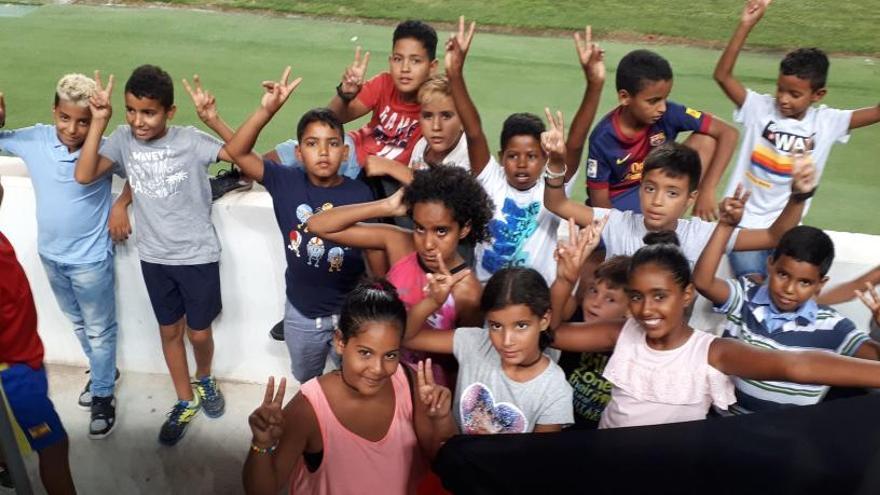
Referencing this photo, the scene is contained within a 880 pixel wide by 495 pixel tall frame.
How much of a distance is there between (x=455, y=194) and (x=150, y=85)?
1302 mm

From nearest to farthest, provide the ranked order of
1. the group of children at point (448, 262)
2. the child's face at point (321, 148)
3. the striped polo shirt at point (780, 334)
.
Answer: the group of children at point (448, 262) → the striped polo shirt at point (780, 334) → the child's face at point (321, 148)

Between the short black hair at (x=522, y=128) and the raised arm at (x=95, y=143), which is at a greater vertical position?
the short black hair at (x=522, y=128)

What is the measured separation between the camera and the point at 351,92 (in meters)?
3.80

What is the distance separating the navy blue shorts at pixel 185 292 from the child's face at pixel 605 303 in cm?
161

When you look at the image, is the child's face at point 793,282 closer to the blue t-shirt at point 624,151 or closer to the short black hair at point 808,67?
the blue t-shirt at point 624,151

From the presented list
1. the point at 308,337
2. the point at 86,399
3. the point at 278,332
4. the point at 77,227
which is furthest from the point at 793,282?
the point at 86,399

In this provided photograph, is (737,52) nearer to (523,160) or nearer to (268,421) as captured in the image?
(523,160)

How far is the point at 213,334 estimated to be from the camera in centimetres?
402

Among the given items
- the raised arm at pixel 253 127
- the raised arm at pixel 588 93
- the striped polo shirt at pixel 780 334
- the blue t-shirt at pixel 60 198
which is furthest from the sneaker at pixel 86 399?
the striped polo shirt at pixel 780 334

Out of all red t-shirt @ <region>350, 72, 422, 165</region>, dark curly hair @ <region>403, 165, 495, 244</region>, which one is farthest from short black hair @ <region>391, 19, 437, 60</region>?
dark curly hair @ <region>403, 165, 495, 244</region>

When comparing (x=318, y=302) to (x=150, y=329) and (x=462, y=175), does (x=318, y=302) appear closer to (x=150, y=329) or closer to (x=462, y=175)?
(x=462, y=175)

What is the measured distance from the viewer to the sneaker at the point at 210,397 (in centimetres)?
388

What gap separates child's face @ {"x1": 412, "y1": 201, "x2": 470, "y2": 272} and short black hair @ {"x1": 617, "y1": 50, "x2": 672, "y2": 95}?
4.00 ft

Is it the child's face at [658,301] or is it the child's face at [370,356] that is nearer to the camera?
the child's face at [370,356]
